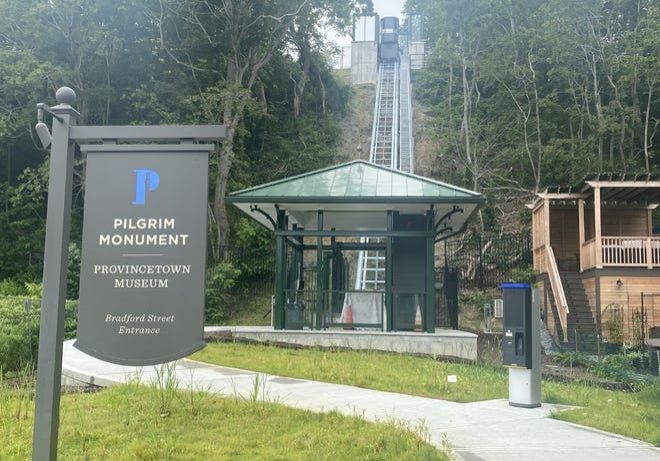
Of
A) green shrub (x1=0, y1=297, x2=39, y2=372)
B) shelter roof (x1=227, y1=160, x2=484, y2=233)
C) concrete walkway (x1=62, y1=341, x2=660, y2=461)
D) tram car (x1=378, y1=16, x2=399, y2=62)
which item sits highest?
tram car (x1=378, y1=16, x2=399, y2=62)

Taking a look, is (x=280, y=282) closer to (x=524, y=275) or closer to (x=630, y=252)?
(x=630, y=252)

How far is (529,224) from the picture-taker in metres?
31.3

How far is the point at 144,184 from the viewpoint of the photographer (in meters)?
5.19

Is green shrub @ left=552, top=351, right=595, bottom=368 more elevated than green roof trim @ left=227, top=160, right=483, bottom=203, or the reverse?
green roof trim @ left=227, top=160, right=483, bottom=203

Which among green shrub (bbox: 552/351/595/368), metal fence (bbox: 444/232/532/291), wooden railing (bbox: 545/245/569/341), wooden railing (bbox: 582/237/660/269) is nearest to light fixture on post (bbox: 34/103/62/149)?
green shrub (bbox: 552/351/595/368)

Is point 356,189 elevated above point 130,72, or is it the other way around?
point 130,72

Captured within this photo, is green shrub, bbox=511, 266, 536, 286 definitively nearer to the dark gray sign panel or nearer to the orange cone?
the orange cone

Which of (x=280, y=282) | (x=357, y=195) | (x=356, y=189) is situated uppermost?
(x=356, y=189)

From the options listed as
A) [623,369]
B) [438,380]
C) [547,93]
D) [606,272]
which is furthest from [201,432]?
[547,93]

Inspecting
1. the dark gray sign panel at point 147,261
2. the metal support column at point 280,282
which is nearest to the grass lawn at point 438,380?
the metal support column at point 280,282

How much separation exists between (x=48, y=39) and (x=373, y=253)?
15792mm

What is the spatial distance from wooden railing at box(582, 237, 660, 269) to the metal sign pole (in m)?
18.6

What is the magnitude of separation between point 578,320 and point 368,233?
326 inches

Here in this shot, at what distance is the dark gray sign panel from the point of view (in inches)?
200
